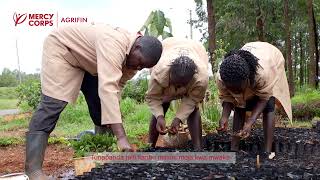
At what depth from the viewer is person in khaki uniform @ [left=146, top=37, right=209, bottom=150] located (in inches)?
158

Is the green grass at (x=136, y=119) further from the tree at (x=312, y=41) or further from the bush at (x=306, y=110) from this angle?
the tree at (x=312, y=41)

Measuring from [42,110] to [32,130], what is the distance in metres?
0.17

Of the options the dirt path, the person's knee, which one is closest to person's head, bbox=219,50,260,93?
the person's knee

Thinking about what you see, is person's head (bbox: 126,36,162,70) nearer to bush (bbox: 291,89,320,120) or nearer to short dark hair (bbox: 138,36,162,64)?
short dark hair (bbox: 138,36,162,64)

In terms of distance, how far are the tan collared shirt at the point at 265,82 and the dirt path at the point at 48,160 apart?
5.87ft

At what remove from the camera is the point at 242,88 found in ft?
13.0

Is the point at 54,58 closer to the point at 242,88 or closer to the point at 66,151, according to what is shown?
the point at 242,88

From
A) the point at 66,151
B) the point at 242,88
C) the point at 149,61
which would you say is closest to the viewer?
the point at 149,61

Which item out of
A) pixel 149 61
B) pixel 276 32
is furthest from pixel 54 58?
pixel 276 32

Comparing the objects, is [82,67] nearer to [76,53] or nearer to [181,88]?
[76,53]

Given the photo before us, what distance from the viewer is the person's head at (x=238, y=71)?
12.6 ft

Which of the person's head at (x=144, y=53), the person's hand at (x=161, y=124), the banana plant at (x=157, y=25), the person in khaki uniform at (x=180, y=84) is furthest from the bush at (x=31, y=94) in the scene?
the person's head at (x=144, y=53)

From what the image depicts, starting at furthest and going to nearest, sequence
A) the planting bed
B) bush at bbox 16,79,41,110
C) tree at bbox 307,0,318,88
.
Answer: tree at bbox 307,0,318,88 < bush at bbox 16,79,41,110 < the planting bed

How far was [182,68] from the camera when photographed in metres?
3.93
